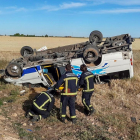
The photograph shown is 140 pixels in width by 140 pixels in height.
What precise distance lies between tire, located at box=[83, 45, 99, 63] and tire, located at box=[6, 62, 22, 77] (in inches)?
87.9

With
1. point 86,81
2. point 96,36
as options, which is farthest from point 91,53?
point 96,36

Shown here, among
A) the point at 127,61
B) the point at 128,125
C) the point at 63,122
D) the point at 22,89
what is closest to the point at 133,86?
the point at 127,61

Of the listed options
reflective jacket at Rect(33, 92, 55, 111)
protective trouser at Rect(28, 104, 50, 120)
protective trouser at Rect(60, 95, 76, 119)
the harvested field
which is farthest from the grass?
the harvested field

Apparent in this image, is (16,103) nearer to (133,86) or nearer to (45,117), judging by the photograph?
(45,117)

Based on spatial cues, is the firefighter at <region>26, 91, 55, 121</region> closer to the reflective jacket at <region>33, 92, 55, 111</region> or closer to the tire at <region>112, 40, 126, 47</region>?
the reflective jacket at <region>33, 92, 55, 111</region>

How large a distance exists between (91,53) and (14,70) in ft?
8.60

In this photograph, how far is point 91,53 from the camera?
6363mm

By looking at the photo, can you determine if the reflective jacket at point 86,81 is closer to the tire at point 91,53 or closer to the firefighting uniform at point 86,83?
the firefighting uniform at point 86,83

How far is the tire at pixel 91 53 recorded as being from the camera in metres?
6.30

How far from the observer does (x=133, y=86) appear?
6734mm

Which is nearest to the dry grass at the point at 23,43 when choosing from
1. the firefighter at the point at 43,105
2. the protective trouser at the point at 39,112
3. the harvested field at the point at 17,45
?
the harvested field at the point at 17,45

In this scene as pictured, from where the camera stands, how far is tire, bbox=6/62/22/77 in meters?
6.56

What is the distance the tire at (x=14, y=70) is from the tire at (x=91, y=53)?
2.23 m

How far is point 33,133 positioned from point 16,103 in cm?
197
